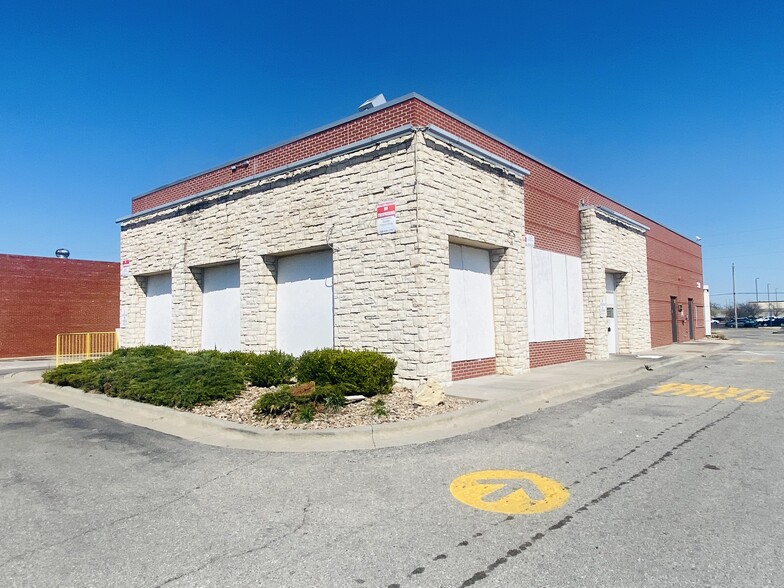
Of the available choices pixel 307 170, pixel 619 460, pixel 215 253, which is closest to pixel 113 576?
pixel 619 460

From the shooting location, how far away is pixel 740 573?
3.39 metres

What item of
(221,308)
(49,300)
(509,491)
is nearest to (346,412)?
(509,491)

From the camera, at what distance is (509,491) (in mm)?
5055

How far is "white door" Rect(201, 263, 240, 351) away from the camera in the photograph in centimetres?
1526

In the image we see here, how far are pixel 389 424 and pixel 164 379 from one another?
A: 5160 millimetres

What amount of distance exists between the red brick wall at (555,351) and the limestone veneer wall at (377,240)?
1.66 m

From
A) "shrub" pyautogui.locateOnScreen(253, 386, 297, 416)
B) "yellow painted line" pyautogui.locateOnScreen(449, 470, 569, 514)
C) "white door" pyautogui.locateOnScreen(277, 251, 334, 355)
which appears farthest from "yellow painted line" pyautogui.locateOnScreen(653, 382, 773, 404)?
"shrub" pyautogui.locateOnScreen(253, 386, 297, 416)

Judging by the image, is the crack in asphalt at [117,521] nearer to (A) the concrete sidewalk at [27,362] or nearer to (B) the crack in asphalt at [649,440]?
(B) the crack in asphalt at [649,440]

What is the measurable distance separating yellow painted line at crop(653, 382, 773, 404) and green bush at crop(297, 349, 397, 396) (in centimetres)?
642

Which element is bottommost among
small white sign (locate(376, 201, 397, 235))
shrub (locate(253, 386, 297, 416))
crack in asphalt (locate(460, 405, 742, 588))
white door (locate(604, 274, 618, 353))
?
crack in asphalt (locate(460, 405, 742, 588))

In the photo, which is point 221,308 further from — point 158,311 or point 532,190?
point 532,190

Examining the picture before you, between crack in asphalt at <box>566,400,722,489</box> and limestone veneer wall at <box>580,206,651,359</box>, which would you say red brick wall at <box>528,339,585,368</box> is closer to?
limestone veneer wall at <box>580,206,651,359</box>

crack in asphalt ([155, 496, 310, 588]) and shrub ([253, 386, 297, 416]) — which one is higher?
shrub ([253, 386, 297, 416])

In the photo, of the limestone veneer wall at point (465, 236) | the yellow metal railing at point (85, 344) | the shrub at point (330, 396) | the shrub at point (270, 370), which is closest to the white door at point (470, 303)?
the limestone veneer wall at point (465, 236)
